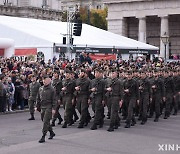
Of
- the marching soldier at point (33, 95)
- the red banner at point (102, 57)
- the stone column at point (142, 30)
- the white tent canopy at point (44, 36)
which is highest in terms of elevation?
the stone column at point (142, 30)

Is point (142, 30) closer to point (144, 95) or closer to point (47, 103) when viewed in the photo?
point (144, 95)

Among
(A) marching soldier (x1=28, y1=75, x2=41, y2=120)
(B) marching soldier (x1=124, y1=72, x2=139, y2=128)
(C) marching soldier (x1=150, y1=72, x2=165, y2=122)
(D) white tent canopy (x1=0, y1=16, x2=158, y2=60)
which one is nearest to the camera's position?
(B) marching soldier (x1=124, y1=72, x2=139, y2=128)

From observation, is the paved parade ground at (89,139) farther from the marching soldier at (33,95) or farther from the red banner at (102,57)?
the red banner at (102,57)

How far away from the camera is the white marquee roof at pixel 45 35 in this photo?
3002 cm

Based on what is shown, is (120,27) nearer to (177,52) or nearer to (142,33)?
(142,33)

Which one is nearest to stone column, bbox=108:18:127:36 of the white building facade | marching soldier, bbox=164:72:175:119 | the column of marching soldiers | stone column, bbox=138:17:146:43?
the white building facade

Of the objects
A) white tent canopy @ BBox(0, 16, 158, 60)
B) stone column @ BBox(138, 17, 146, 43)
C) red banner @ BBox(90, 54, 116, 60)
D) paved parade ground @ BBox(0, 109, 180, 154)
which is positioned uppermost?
stone column @ BBox(138, 17, 146, 43)

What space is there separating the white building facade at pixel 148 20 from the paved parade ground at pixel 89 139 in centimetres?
3363

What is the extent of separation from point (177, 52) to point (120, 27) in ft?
23.5

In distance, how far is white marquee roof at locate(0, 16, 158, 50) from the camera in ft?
98.5

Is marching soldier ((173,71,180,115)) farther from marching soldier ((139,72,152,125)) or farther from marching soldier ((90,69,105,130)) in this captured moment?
marching soldier ((90,69,105,130))

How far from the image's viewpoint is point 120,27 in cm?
5225

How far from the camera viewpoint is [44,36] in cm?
3008

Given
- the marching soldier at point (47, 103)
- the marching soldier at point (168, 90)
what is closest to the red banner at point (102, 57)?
the marching soldier at point (168, 90)
